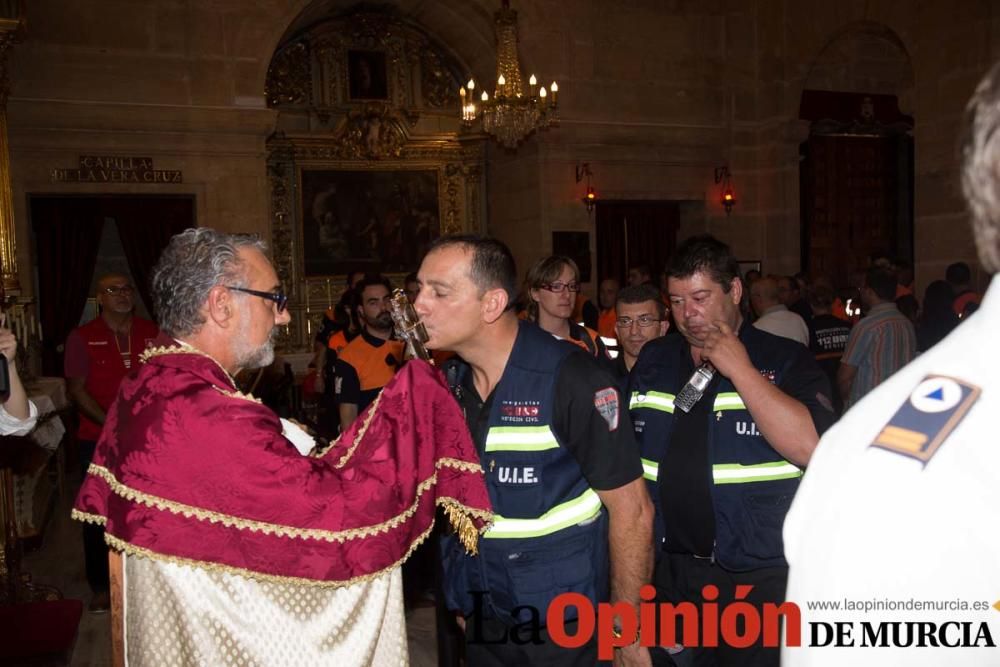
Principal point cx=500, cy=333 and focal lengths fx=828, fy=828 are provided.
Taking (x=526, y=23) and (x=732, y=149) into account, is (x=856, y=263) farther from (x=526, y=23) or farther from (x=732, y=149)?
(x=526, y=23)

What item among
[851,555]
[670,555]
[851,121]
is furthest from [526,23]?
[851,555]

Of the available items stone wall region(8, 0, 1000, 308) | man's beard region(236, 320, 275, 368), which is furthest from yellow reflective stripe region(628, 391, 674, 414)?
stone wall region(8, 0, 1000, 308)

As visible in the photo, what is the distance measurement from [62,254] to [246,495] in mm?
10426

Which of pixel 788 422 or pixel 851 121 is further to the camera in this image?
pixel 851 121

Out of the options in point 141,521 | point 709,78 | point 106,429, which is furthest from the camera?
point 709,78

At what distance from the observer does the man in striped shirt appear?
541 centimetres

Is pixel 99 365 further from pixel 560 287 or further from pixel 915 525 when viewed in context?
pixel 915 525

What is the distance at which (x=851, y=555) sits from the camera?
809 mm

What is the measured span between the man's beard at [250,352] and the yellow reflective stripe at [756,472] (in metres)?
1.39

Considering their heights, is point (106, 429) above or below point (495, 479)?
above

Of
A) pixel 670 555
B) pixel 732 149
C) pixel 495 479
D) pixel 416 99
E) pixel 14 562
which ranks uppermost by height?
pixel 416 99

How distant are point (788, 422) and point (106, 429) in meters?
1.84

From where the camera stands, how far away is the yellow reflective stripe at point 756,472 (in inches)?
98.8

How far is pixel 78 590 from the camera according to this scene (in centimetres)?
548
